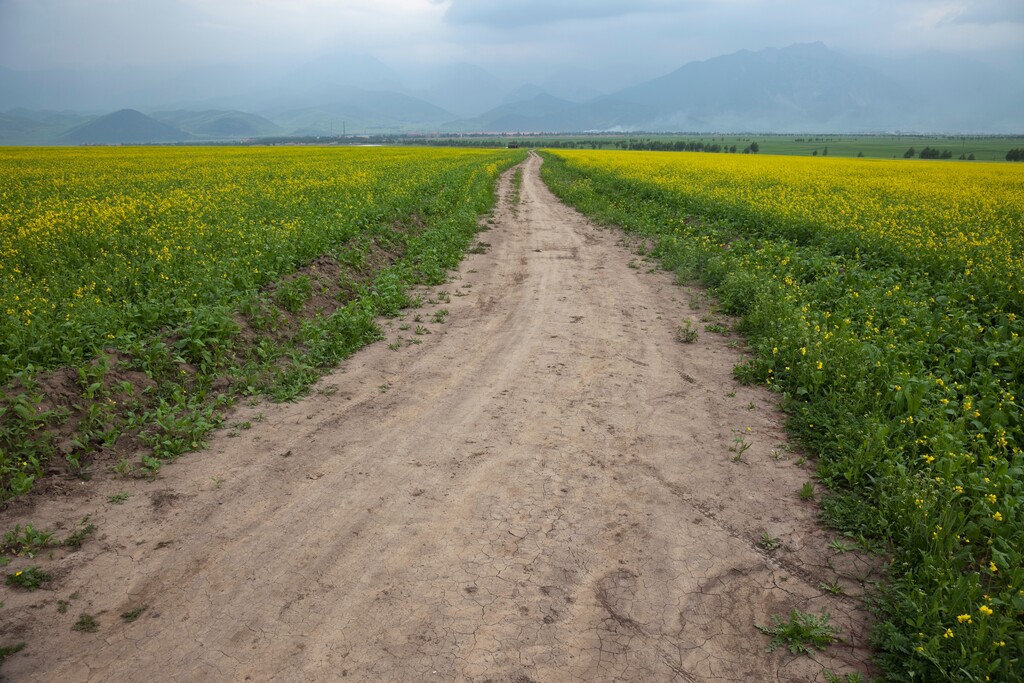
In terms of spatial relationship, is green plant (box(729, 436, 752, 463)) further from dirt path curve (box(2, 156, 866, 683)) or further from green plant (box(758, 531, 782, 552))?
green plant (box(758, 531, 782, 552))

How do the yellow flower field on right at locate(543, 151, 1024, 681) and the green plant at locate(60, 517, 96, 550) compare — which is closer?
the yellow flower field on right at locate(543, 151, 1024, 681)

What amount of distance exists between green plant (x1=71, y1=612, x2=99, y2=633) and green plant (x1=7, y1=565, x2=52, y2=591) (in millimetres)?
603

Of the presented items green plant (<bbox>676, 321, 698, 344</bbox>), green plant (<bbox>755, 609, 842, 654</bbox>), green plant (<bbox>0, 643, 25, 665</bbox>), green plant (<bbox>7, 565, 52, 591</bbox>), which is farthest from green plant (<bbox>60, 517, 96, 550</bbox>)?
green plant (<bbox>676, 321, 698, 344</bbox>)

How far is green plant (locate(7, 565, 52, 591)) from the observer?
166 inches

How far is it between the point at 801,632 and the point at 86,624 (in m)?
4.88

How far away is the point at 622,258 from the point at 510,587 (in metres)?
12.3

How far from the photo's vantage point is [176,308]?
8.30 meters

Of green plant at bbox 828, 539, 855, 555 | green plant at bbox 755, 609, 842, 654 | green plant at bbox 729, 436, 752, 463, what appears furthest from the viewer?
green plant at bbox 729, 436, 752, 463

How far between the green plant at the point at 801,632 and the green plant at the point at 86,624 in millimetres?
4546

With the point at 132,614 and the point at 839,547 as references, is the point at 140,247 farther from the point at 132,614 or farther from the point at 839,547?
the point at 839,547

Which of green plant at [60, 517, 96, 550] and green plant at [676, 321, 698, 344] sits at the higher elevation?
green plant at [676, 321, 698, 344]

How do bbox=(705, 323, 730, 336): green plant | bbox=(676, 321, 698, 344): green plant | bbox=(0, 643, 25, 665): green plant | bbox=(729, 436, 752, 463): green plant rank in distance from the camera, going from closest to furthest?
bbox=(0, 643, 25, 665): green plant → bbox=(729, 436, 752, 463): green plant → bbox=(676, 321, 698, 344): green plant → bbox=(705, 323, 730, 336): green plant

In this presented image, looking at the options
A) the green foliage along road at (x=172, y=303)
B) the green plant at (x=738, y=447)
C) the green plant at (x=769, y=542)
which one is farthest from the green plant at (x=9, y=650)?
the green plant at (x=738, y=447)

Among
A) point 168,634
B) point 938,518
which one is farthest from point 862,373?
point 168,634
